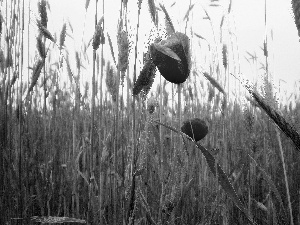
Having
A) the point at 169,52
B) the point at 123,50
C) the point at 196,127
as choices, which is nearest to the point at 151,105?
the point at 196,127

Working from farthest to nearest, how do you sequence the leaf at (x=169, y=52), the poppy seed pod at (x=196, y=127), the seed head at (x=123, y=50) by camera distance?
the poppy seed pod at (x=196, y=127), the seed head at (x=123, y=50), the leaf at (x=169, y=52)

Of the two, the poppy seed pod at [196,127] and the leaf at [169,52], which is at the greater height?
the leaf at [169,52]

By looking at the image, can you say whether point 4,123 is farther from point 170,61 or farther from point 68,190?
point 170,61

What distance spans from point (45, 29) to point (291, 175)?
129cm

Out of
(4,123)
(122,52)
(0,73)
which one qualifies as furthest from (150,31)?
(0,73)

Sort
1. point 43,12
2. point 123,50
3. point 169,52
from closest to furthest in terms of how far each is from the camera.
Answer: point 169,52, point 123,50, point 43,12

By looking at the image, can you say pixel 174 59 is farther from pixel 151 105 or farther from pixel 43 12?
pixel 43 12

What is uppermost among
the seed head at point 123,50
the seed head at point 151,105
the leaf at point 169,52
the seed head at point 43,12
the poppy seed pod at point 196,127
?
the seed head at point 43,12

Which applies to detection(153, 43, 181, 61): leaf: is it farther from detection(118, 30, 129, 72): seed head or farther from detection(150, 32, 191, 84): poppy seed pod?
detection(118, 30, 129, 72): seed head

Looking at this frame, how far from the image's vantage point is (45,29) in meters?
0.87

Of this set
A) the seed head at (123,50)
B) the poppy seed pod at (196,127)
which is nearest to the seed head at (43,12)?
the seed head at (123,50)

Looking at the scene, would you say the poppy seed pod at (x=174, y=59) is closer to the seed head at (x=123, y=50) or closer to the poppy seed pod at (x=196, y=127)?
the seed head at (x=123, y=50)

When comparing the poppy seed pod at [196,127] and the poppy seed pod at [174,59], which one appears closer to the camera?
the poppy seed pod at [174,59]

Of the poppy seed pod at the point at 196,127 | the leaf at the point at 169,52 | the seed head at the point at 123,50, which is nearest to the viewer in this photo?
the leaf at the point at 169,52
